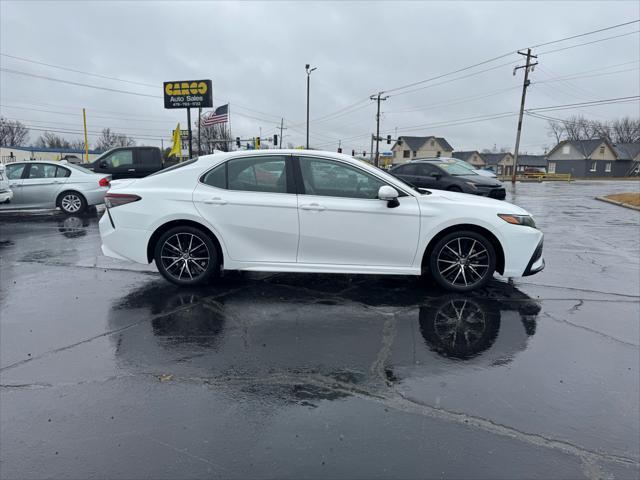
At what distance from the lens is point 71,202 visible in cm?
1222

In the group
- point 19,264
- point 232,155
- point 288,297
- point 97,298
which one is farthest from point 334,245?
point 19,264

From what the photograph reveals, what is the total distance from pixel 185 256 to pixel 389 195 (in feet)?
8.40

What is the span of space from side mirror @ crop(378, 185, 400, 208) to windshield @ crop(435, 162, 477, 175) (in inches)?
401

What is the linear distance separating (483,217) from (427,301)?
1.18 meters

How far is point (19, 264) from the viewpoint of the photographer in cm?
663

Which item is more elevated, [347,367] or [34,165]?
[34,165]

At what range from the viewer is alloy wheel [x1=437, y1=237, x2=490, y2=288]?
16.9 feet

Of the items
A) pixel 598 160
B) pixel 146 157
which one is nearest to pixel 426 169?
pixel 146 157

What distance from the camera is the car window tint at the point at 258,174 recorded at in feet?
17.1

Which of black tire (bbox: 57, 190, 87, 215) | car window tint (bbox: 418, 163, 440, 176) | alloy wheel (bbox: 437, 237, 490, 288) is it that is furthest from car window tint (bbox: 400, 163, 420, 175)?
alloy wheel (bbox: 437, 237, 490, 288)

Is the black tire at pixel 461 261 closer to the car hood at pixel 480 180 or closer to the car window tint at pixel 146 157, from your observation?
the car hood at pixel 480 180

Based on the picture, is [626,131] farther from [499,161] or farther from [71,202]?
[71,202]

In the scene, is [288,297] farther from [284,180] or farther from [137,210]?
[137,210]

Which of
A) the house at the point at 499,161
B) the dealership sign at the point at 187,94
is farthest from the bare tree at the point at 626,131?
the dealership sign at the point at 187,94
